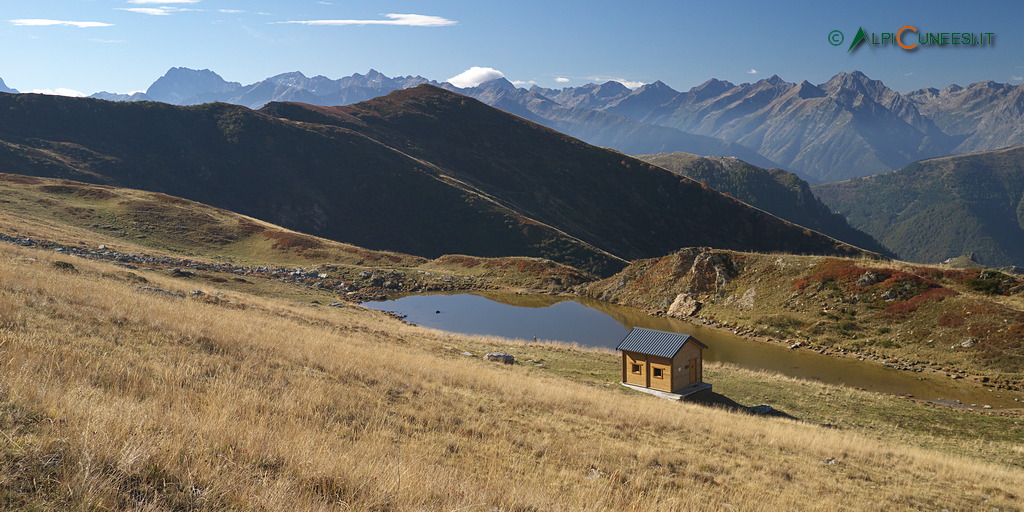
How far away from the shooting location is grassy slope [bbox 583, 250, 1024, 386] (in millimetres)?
37625

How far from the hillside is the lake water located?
11.1m

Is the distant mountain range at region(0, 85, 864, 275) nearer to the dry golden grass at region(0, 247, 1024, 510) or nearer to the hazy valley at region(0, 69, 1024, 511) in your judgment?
the hazy valley at region(0, 69, 1024, 511)

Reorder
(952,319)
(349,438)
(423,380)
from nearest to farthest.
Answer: (349,438) → (423,380) → (952,319)

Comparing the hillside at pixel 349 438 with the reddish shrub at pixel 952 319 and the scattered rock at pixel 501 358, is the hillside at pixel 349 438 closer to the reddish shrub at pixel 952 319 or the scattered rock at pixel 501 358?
the scattered rock at pixel 501 358

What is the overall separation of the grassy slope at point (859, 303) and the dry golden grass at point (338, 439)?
25.3 meters

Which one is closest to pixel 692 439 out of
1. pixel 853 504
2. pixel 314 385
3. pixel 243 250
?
pixel 853 504

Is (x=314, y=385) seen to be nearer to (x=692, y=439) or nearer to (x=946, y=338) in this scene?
(x=692, y=439)

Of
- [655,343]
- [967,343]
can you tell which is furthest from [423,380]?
[967,343]

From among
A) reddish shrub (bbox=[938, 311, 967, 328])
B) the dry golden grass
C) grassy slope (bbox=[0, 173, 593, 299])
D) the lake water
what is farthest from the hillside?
grassy slope (bbox=[0, 173, 593, 299])

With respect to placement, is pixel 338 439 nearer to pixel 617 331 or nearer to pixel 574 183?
pixel 617 331

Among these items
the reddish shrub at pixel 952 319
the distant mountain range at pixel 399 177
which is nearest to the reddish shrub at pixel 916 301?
the reddish shrub at pixel 952 319

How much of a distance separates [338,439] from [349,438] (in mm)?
405

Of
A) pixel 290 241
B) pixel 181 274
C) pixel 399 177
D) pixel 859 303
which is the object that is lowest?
pixel 859 303

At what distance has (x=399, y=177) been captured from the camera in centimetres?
11856
